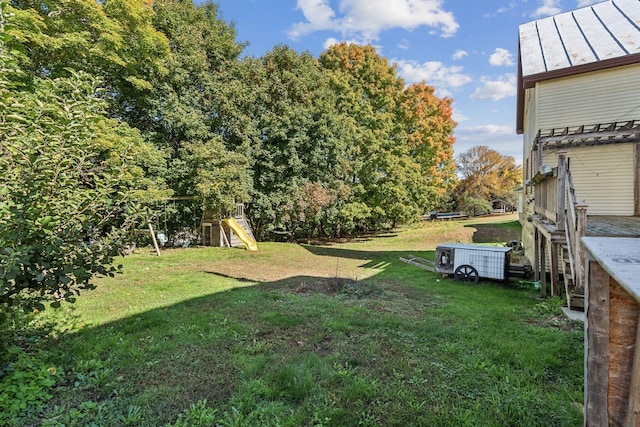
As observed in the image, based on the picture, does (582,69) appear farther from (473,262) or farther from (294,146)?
(294,146)

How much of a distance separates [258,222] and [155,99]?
295 inches

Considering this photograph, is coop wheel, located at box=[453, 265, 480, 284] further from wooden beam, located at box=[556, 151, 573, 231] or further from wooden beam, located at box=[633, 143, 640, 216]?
wooden beam, located at box=[633, 143, 640, 216]

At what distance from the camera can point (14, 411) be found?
8.49 feet

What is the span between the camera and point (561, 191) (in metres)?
4.97

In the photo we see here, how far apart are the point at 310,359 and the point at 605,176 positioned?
28.0 ft

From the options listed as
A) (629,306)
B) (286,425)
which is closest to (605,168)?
(629,306)

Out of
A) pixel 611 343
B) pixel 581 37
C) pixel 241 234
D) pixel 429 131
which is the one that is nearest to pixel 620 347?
pixel 611 343

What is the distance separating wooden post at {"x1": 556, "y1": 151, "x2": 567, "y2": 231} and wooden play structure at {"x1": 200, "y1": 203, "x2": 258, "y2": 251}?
35.4ft

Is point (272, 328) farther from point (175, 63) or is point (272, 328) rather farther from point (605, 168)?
point (175, 63)

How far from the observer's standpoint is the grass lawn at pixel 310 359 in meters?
2.61

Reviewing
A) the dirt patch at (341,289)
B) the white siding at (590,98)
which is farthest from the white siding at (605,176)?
the dirt patch at (341,289)

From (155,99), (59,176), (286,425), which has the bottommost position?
(286,425)

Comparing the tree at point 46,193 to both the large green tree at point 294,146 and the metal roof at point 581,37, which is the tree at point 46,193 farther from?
the large green tree at point 294,146

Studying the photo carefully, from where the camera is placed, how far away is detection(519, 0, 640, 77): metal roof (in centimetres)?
762
